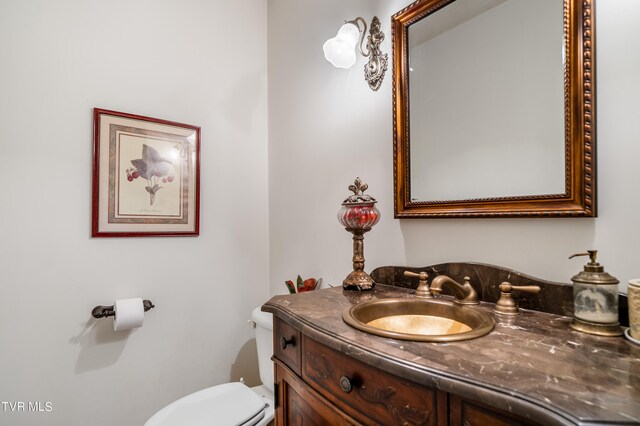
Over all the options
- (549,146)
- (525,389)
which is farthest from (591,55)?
(525,389)

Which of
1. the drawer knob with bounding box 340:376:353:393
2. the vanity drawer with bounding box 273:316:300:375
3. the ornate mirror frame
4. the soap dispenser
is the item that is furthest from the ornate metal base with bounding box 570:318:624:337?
the vanity drawer with bounding box 273:316:300:375

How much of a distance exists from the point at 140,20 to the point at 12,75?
0.66 metres

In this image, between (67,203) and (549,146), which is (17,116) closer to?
(67,203)

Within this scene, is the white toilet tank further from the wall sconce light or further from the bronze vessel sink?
the wall sconce light

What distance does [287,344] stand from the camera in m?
0.94

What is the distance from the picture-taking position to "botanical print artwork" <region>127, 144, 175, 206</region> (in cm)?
168

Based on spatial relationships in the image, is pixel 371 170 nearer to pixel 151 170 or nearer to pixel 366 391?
pixel 366 391

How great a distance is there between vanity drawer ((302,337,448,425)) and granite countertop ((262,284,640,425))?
0.04m

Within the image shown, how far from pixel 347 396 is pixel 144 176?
1538 millimetres

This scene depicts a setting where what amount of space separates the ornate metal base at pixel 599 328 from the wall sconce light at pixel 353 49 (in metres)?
1.10

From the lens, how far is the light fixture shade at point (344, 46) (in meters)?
1.37

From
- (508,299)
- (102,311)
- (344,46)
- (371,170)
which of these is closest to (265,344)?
(102,311)

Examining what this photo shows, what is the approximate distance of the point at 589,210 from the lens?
789mm

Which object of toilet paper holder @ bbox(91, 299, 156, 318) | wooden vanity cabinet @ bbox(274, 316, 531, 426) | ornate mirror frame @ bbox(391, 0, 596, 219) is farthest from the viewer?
toilet paper holder @ bbox(91, 299, 156, 318)
